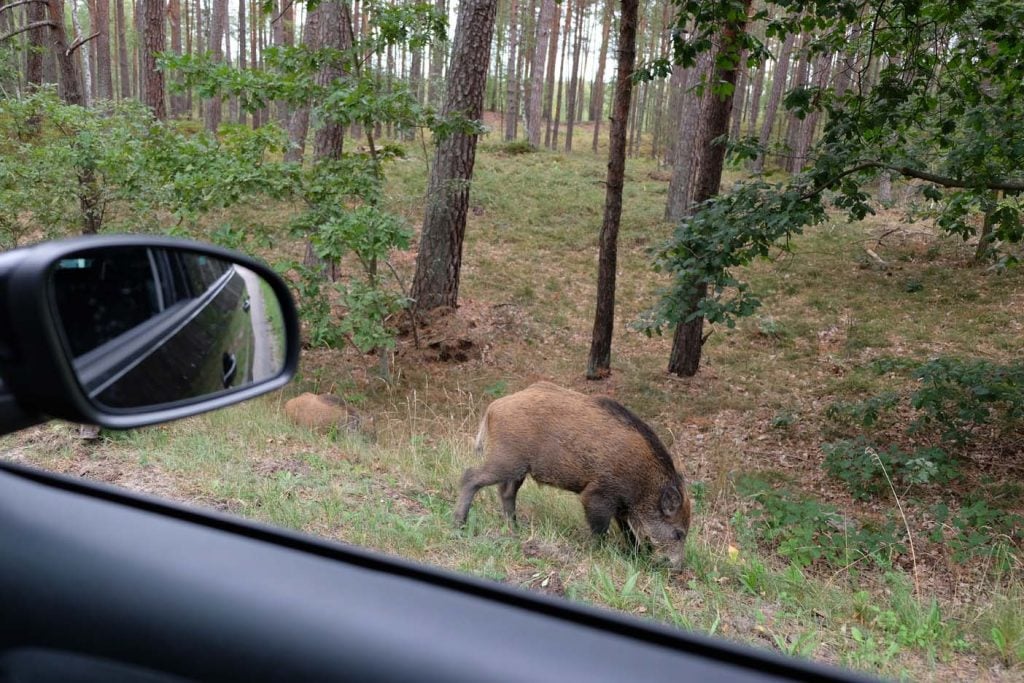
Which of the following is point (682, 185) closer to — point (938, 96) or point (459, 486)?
point (938, 96)

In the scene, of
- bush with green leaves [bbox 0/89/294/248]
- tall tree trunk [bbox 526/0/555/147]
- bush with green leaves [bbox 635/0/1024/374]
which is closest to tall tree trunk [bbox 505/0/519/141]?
tall tree trunk [bbox 526/0/555/147]

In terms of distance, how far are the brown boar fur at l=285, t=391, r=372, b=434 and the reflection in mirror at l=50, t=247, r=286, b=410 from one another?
4.91 metres

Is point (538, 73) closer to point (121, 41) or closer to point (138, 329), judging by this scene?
point (121, 41)

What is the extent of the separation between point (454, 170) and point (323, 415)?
5123mm

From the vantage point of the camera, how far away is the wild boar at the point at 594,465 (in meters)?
4.79

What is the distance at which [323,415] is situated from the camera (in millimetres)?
7402

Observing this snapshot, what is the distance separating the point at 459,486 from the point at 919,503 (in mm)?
4813

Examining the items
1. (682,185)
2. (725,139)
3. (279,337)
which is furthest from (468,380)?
(682,185)

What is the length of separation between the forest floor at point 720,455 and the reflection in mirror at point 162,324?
5.91 feet

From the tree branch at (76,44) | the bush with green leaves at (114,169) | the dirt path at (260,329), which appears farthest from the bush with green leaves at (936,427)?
the tree branch at (76,44)

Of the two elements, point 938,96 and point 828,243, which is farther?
point 828,243

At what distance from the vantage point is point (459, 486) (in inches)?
203

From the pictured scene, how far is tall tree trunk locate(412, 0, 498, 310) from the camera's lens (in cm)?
1073

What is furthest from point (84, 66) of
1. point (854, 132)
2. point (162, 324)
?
point (162, 324)
